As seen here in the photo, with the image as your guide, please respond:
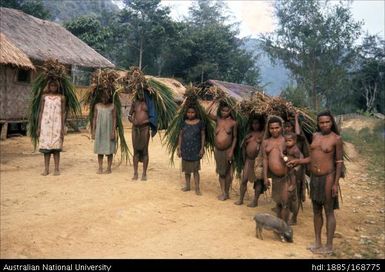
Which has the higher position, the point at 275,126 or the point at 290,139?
A: the point at 275,126

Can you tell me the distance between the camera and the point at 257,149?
5.63m

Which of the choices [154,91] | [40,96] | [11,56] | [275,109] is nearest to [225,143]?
[275,109]

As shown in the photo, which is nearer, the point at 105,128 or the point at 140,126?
the point at 140,126

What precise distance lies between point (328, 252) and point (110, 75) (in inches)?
177

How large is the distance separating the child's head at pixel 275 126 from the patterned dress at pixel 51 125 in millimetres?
3597

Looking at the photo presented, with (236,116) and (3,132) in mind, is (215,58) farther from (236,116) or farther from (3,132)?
(236,116)

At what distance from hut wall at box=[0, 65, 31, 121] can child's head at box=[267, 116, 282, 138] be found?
9156mm

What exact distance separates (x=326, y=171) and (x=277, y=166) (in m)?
0.71

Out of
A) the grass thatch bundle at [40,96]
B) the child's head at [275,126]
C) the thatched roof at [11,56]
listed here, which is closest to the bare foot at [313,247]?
the child's head at [275,126]

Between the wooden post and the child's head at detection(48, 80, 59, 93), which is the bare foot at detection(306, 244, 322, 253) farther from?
the wooden post

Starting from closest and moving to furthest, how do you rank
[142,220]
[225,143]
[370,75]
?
1. [142,220]
2. [225,143]
3. [370,75]

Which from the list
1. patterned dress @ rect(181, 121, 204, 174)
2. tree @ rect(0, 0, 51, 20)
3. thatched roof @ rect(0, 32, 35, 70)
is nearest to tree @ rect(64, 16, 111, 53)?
tree @ rect(0, 0, 51, 20)

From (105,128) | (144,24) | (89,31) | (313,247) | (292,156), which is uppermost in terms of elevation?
(144,24)

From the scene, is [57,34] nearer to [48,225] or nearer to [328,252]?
[48,225]
